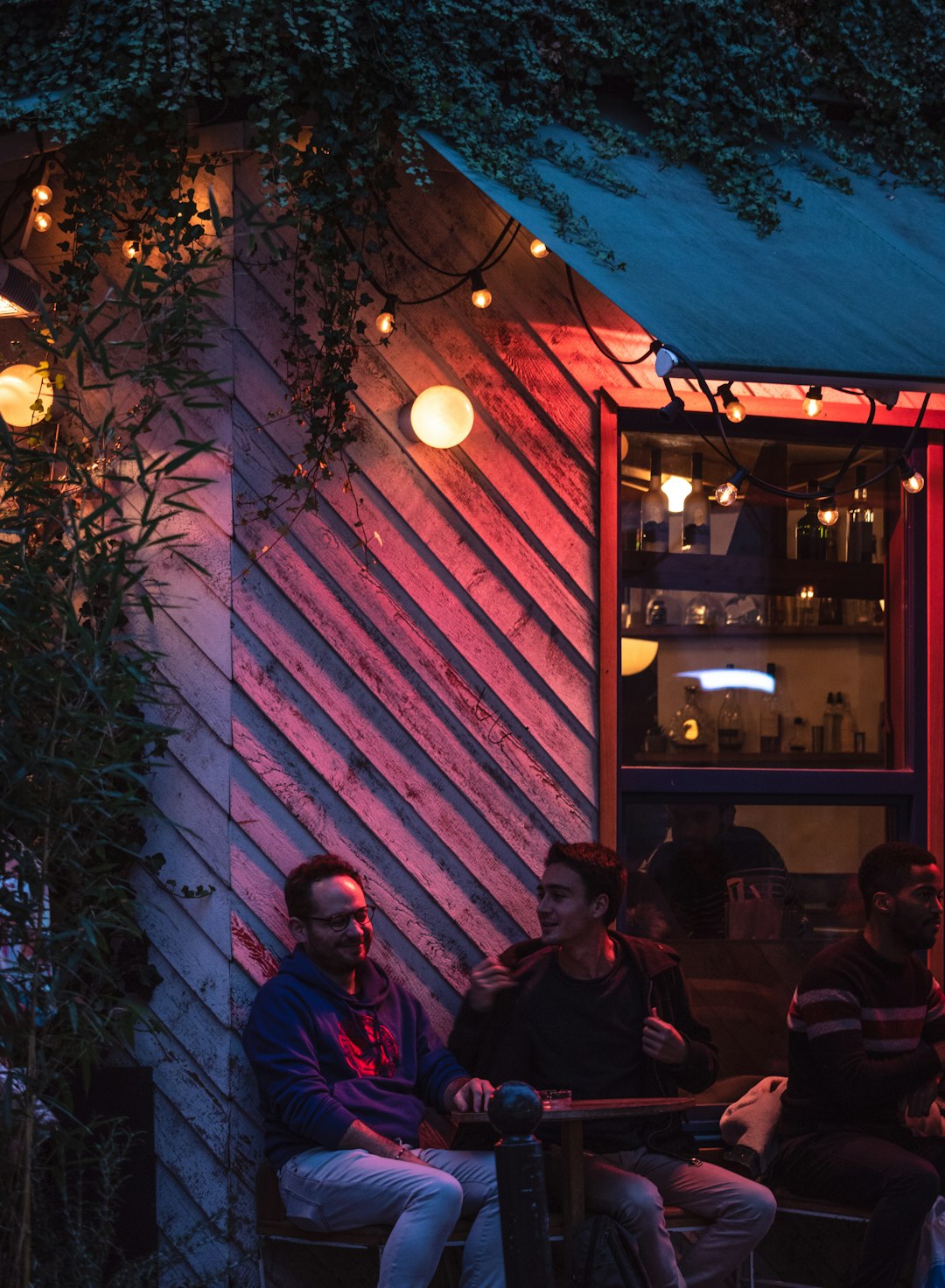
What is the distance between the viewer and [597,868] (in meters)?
4.82

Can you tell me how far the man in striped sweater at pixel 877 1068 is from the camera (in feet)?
15.1

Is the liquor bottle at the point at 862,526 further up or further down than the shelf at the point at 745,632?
further up

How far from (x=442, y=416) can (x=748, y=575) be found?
54.6 inches

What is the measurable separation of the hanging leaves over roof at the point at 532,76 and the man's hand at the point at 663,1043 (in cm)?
240

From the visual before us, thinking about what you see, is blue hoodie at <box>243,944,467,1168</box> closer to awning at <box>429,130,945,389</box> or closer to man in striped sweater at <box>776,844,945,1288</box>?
man in striped sweater at <box>776,844,945,1288</box>

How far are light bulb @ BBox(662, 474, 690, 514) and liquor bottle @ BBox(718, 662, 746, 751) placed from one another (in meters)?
0.68

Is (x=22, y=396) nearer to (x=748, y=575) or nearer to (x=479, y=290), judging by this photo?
(x=479, y=290)

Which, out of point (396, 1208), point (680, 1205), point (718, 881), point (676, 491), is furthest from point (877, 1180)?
point (676, 491)

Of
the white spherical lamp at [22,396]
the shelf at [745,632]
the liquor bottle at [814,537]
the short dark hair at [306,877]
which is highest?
the white spherical lamp at [22,396]

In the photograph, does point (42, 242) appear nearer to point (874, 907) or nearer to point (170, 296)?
point (170, 296)

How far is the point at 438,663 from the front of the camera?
5109 mm

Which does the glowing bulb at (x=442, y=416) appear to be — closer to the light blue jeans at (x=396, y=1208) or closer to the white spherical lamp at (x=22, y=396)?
the white spherical lamp at (x=22, y=396)

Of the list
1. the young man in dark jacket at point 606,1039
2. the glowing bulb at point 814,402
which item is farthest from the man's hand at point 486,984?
the glowing bulb at point 814,402

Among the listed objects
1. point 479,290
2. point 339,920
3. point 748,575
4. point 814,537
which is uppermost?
point 479,290
